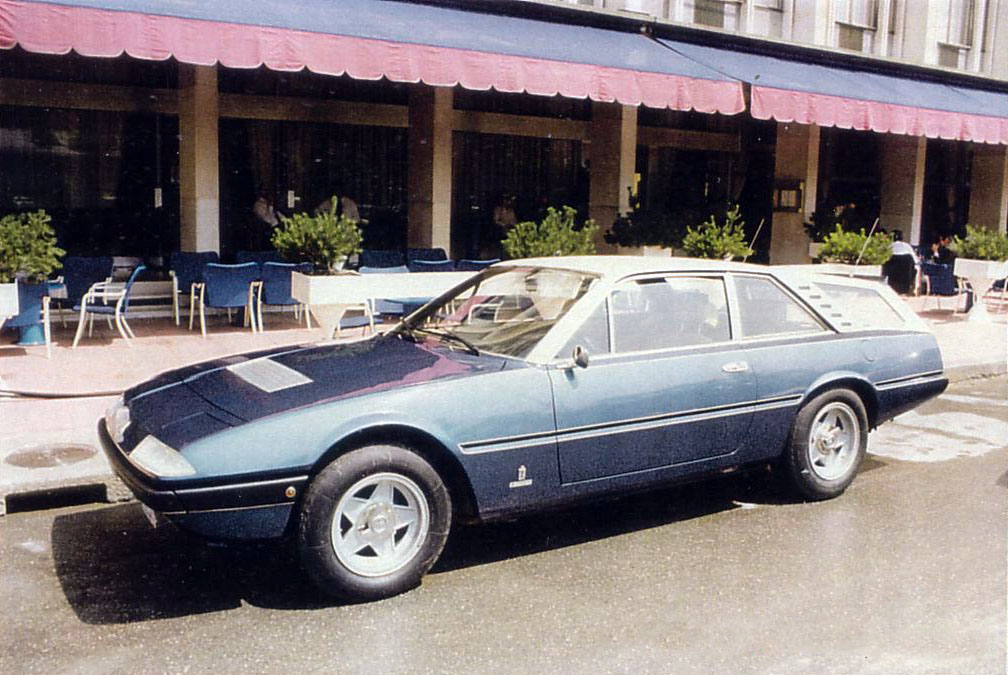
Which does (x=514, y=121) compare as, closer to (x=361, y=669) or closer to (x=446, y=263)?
(x=446, y=263)

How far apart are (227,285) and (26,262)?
224 centimetres

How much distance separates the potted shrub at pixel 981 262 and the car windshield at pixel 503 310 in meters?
11.4

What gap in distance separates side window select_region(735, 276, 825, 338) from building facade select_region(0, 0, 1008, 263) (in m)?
5.43

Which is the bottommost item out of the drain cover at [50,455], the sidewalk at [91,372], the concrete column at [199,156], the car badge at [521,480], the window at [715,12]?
the drain cover at [50,455]

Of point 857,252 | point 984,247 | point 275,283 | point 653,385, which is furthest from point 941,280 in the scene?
point 653,385

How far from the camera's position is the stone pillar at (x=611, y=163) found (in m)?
15.9

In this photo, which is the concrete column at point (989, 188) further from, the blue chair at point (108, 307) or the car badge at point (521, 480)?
the car badge at point (521, 480)

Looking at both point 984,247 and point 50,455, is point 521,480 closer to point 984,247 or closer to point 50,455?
point 50,455

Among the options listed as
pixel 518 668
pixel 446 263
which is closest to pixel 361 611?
pixel 518 668

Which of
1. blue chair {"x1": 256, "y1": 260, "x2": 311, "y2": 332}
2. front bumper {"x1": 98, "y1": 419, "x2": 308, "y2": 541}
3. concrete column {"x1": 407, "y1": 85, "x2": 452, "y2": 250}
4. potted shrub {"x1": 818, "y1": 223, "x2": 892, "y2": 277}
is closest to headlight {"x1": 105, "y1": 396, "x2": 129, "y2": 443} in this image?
front bumper {"x1": 98, "y1": 419, "x2": 308, "y2": 541}

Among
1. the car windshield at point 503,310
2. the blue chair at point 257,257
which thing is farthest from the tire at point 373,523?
the blue chair at point 257,257

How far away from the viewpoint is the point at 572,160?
17484 millimetres

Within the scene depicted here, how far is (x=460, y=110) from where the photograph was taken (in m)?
15.9

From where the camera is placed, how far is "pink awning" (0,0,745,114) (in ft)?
27.9
